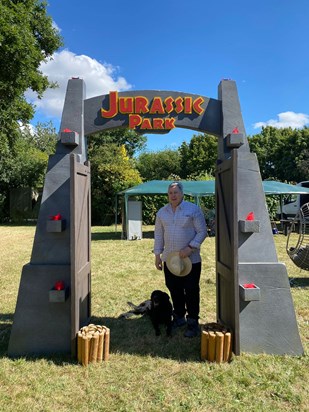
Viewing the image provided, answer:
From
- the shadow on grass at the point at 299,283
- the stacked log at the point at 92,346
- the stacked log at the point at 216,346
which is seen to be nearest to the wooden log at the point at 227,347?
the stacked log at the point at 216,346

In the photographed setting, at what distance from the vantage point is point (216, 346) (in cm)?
326

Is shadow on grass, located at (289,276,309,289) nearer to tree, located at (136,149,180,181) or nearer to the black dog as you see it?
the black dog

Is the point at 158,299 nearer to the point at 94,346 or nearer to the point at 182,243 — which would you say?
the point at 182,243

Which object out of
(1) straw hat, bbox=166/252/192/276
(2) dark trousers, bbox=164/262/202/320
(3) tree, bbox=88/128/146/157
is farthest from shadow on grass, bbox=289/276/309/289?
(3) tree, bbox=88/128/146/157

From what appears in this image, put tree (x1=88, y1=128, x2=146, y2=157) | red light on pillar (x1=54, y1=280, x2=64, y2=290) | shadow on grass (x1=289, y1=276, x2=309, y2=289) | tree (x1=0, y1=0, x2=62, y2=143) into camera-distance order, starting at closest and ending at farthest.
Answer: red light on pillar (x1=54, y1=280, x2=64, y2=290)
shadow on grass (x1=289, y1=276, x2=309, y2=289)
tree (x1=0, y1=0, x2=62, y2=143)
tree (x1=88, y1=128, x2=146, y2=157)

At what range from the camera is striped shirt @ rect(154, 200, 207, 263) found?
3771mm

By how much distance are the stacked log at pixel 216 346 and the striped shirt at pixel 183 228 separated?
0.85 meters

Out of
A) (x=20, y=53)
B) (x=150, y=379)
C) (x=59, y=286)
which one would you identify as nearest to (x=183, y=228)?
(x=59, y=286)

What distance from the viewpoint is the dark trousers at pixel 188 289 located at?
387 centimetres

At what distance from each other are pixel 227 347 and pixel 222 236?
1.17 m

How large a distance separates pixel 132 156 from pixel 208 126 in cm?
3313

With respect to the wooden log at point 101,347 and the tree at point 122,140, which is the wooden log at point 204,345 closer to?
the wooden log at point 101,347

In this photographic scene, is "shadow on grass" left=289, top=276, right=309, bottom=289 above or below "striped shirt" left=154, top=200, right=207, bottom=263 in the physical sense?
below

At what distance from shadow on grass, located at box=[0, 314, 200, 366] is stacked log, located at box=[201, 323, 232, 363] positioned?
0.45 ft
